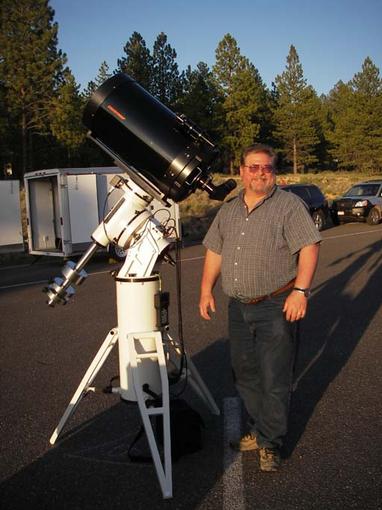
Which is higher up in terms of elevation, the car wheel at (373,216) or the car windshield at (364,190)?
the car windshield at (364,190)

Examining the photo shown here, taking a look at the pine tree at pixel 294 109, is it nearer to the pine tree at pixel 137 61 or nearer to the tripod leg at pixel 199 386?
the pine tree at pixel 137 61

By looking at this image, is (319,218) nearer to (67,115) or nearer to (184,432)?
(184,432)

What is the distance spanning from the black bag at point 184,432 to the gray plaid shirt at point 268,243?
0.84 metres

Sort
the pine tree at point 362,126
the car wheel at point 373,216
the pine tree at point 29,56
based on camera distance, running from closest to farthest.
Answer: the car wheel at point 373,216
the pine tree at point 29,56
the pine tree at point 362,126

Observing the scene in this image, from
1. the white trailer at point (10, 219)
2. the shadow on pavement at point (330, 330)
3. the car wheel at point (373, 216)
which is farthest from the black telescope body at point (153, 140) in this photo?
the car wheel at point (373, 216)

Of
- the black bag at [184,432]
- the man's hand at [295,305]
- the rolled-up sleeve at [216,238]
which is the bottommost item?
the black bag at [184,432]

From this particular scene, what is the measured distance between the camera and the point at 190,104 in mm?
51656

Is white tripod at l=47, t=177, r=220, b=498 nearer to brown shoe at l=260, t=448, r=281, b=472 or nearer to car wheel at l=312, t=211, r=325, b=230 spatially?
brown shoe at l=260, t=448, r=281, b=472

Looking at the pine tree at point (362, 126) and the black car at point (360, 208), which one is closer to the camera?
the black car at point (360, 208)

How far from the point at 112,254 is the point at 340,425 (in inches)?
376

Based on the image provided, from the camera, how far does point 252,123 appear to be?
185 feet

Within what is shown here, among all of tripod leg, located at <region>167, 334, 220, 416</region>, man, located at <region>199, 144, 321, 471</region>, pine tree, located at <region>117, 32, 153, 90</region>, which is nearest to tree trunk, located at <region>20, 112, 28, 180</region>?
pine tree, located at <region>117, 32, 153, 90</region>

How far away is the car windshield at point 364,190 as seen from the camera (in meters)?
22.0

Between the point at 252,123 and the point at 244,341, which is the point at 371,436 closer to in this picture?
the point at 244,341
